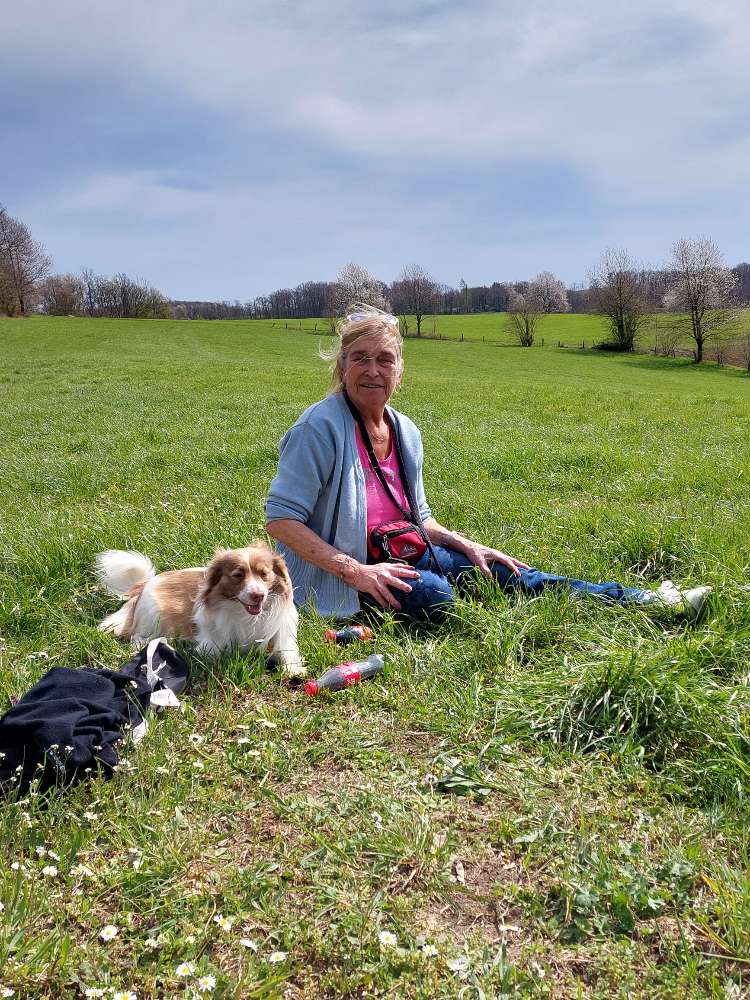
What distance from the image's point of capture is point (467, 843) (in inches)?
94.7

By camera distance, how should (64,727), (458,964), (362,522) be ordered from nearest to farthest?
(458,964) < (64,727) < (362,522)

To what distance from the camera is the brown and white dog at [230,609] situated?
3549mm

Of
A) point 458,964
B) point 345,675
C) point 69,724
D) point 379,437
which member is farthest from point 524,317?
point 458,964

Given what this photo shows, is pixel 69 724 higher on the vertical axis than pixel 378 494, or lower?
lower

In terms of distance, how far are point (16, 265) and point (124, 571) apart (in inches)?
2713

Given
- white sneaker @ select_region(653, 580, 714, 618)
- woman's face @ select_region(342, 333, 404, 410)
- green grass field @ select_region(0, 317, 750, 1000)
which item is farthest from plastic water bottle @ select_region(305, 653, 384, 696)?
white sneaker @ select_region(653, 580, 714, 618)

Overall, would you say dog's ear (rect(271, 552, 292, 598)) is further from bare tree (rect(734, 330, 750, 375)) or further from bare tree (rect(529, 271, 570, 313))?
bare tree (rect(529, 271, 570, 313))

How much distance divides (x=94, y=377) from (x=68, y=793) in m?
23.7

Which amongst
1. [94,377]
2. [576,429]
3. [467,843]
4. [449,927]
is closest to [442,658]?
[467,843]

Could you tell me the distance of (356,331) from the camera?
4148 millimetres

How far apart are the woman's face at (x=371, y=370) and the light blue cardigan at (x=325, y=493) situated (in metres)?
0.16

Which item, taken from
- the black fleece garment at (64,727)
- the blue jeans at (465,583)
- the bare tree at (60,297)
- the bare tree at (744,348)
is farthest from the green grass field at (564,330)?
the black fleece garment at (64,727)

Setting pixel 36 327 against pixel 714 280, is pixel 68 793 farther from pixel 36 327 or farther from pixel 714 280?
pixel 714 280

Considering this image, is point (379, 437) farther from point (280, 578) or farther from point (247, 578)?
point (247, 578)
